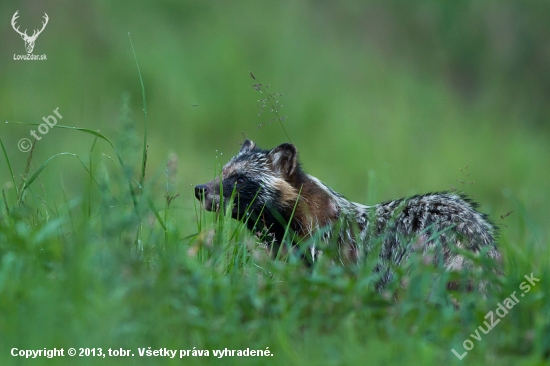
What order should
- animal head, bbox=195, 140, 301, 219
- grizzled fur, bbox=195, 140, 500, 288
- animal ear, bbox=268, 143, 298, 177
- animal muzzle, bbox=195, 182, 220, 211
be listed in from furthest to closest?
1. animal ear, bbox=268, 143, 298, 177
2. animal head, bbox=195, 140, 301, 219
3. animal muzzle, bbox=195, 182, 220, 211
4. grizzled fur, bbox=195, 140, 500, 288

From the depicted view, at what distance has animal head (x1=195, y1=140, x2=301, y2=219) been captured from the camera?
7.52m

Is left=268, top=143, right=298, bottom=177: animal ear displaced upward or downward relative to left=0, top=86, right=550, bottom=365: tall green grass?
upward

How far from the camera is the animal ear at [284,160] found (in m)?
7.74

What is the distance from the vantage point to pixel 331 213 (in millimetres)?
7492

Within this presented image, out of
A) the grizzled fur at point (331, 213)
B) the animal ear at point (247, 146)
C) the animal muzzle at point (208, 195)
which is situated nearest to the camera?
the grizzled fur at point (331, 213)

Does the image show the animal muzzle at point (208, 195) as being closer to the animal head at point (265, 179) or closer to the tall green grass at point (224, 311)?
the animal head at point (265, 179)

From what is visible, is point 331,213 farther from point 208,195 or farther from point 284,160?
point 208,195

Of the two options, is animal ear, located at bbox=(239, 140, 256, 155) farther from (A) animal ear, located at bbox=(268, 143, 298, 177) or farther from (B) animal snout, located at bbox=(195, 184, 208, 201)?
(B) animal snout, located at bbox=(195, 184, 208, 201)

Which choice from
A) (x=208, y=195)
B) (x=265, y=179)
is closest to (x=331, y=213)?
(x=265, y=179)

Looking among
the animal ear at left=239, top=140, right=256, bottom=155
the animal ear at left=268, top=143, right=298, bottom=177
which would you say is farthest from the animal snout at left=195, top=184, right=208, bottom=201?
the animal ear at left=239, top=140, right=256, bottom=155

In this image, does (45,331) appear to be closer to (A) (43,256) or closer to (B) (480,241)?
(A) (43,256)

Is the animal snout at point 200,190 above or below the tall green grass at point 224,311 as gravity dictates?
above

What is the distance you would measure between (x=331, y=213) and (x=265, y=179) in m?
0.72

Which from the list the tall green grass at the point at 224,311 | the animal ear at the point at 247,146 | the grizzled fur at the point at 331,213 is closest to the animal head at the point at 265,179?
the grizzled fur at the point at 331,213
